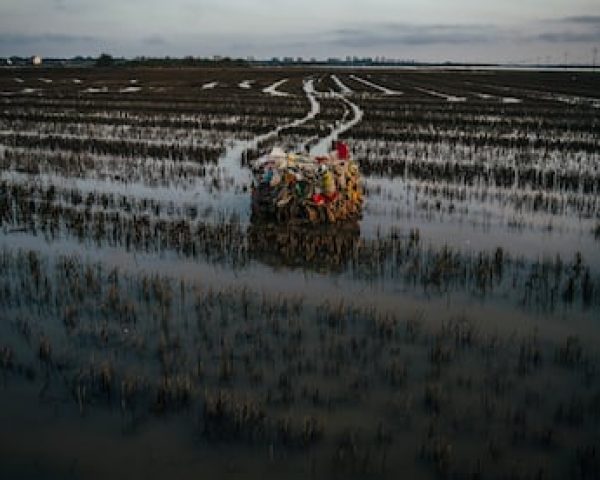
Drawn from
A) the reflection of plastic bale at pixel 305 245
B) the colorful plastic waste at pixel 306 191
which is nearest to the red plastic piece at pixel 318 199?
the colorful plastic waste at pixel 306 191

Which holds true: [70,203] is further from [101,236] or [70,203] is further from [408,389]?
[408,389]

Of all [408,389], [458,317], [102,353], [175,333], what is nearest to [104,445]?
[102,353]

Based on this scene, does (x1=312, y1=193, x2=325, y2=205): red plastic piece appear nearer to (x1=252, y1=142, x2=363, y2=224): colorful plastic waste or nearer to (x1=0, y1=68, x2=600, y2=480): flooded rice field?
(x1=252, y1=142, x2=363, y2=224): colorful plastic waste

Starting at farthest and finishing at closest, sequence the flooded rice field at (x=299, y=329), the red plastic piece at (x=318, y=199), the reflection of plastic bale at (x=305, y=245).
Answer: the red plastic piece at (x=318, y=199) → the reflection of plastic bale at (x=305, y=245) → the flooded rice field at (x=299, y=329)

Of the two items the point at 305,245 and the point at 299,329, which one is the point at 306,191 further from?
the point at 299,329

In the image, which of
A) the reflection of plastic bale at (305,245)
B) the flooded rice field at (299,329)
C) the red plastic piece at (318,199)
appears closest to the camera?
the flooded rice field at (299,329)

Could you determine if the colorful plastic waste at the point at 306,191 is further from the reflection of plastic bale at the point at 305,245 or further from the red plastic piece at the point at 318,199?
the reflection of plastic bale at the point at 305,245
